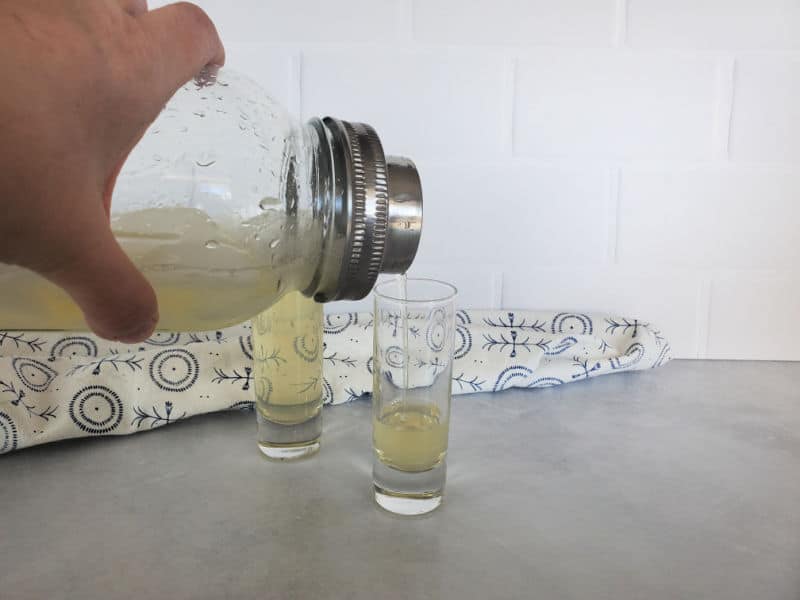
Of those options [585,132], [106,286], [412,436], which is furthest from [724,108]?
[106,286]

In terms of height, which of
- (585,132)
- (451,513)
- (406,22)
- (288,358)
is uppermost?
(406,22)

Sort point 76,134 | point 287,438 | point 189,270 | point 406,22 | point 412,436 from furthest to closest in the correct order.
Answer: point 406,22 < point 287,438 < point 412,436 < point 189,270 < point 76,134

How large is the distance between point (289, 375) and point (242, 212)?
24cm

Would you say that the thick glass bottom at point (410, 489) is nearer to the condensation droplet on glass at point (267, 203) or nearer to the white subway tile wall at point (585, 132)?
the condensation droplet on glass at point (267, 203)

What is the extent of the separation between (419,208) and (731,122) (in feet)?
1.93

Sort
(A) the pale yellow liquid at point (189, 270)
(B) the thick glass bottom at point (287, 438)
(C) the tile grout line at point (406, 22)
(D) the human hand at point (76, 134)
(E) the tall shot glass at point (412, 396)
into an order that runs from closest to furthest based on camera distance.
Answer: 1. (D) the human hand at point (76, 134)
2. (A) the pale yellow liquid at point (189, 270)
3. (E) the tall shot glass at point (412, 396)
4. (B) the thick glass bottom at point (287, 438)
5. (C) the tile grout line at point (406, 22)

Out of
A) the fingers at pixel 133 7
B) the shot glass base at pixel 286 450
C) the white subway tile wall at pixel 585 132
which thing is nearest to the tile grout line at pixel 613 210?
the white subway tile wall at pixel 585 132

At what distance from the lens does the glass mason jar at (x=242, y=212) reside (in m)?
0.53

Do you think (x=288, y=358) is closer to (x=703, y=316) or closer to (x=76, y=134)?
(x=76, y=134)

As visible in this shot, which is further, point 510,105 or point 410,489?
point 510,105

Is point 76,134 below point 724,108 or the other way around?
below

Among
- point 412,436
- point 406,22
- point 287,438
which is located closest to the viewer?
point 412,436

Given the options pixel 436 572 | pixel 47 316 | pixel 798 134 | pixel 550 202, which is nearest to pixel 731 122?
pixel 798 134

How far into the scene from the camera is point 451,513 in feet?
2.25
